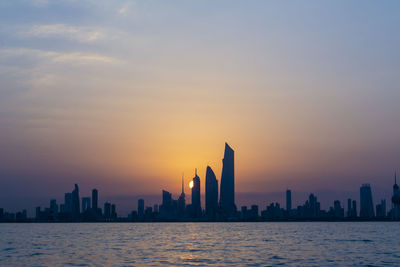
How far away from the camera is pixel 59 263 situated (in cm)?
8162

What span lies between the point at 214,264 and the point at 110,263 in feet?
52.1

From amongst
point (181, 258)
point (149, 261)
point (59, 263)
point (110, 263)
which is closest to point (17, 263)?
point (59, 263)

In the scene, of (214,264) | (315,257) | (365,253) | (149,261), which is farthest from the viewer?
(365,253)

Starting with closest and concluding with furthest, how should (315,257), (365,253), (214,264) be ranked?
(214,264) → (315,257) → (365,253)

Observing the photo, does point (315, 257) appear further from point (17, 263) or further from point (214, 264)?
point (17, 263)

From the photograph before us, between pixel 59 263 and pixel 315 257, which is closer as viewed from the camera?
pixel 59 263

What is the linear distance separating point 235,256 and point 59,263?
2924cm

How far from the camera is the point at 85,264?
79.9 m

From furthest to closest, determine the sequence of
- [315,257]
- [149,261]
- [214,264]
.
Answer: [315,257]
[149,261]
[214,264]

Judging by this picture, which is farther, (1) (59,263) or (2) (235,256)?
(2) (235,256)

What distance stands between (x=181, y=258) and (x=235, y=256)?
9608 mm

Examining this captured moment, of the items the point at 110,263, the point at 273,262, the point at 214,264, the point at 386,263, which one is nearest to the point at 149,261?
the point at 110,263

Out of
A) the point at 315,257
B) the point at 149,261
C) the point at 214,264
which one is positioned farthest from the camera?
the point at 315,257

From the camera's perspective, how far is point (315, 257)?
295 ft
